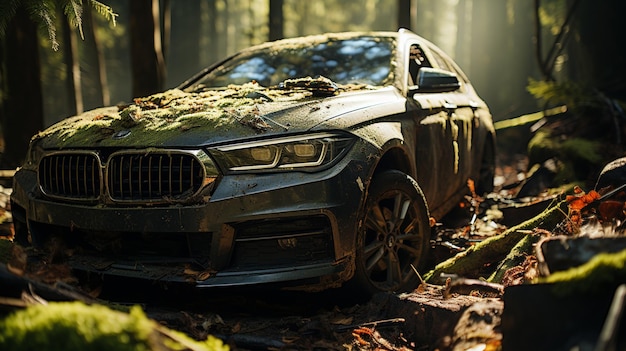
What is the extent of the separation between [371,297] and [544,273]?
1.32 m

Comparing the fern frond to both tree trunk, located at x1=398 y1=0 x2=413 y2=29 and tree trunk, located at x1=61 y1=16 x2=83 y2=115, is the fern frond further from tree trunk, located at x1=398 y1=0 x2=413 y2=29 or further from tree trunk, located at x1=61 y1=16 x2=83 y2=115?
tree trunk, located at x1=61 y1=16 x2=83 y2=115

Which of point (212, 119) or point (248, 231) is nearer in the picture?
point (248, 231)

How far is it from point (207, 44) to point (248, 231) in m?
55.5

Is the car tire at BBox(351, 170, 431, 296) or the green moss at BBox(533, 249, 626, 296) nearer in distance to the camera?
the green moss at BBox(533, 249, 626, 296)

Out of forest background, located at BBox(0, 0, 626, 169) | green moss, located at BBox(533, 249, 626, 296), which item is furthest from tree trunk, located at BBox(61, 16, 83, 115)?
green moss, located at BBox(533, 249, 626, 296)

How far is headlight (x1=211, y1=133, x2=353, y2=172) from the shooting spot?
3160mm

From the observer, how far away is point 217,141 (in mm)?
3184

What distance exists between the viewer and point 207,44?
5634cm

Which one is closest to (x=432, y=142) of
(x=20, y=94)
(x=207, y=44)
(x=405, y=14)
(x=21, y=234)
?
(x=21, y=234)

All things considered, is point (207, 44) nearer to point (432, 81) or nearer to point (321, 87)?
point (432, 81)

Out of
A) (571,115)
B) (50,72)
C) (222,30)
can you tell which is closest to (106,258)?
(571,115)

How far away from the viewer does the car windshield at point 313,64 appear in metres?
4.64

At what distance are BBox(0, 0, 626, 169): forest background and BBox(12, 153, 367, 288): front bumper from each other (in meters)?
1.39

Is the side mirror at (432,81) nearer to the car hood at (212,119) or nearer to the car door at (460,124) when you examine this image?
the car hood at (212,119)
